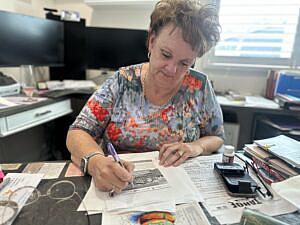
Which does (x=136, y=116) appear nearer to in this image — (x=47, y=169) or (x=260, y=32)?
(x=47, y=169)

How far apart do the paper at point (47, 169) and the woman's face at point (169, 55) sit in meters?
0.49

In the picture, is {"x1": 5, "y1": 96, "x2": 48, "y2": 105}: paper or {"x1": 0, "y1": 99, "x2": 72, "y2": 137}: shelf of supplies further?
{"x1": 5, "y1": 96, "x2": 48, "y2": 105}: paper

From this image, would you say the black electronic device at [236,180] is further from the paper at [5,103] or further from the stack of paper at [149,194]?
the paper at [5,103]

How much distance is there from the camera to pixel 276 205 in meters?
0.59

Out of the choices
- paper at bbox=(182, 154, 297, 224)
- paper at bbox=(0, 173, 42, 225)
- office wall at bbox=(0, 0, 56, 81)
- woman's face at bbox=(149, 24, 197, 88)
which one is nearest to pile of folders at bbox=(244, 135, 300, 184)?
paper at bbox=(182, 154, 297, 224)

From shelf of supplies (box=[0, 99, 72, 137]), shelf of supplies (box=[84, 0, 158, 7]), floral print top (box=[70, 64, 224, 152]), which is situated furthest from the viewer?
shelf of supplies (box=[84, 0, 158, 7])

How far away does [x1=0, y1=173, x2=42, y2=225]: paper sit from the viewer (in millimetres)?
558

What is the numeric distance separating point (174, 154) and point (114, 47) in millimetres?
1578

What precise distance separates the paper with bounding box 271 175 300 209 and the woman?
0.28 metres

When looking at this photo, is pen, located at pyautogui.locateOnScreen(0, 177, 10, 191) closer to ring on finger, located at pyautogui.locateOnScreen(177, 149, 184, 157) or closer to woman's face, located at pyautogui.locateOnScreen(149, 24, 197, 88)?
ring on finger, located at pyautogui.locateOnScreen(177, 149, 184, 157)

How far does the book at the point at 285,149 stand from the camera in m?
0.71

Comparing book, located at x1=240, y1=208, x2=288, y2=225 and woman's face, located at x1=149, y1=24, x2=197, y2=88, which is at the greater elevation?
woman's face, located at x1=149, y1=24, x2=197, y2=88

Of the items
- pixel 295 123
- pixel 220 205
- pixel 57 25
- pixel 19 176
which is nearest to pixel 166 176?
pixel 220 205

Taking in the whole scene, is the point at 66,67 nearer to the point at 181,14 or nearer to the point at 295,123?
the point at 181,14
